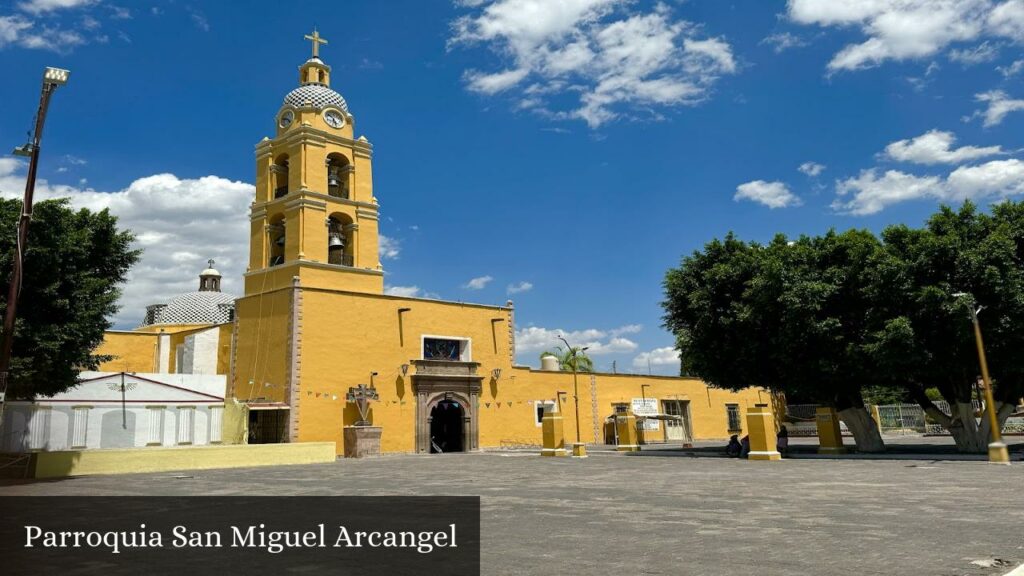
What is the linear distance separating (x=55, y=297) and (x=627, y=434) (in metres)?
22.4

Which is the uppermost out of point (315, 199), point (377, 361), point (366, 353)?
point (315, 199)

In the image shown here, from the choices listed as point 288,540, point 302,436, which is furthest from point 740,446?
point 288,540

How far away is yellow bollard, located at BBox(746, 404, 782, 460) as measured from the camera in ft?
71.9

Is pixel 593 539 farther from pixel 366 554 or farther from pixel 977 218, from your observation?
pixel 977 218

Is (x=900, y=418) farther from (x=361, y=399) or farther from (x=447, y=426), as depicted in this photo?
(x=361, y=399)

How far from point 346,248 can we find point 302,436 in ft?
30.8

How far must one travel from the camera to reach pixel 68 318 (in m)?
17.0

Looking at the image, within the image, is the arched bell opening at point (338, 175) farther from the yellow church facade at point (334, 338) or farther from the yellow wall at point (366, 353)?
the yellow wall at point (366, 353)

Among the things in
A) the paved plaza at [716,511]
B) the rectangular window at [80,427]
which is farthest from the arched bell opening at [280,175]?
the paved plaza at [716,511]

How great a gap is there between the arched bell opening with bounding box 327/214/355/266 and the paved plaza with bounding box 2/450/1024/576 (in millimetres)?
14434

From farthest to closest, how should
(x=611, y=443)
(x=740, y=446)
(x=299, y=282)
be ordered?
1. (x=611, y=443)
2. (x=299, y=282)
3. (x=740, y=446)

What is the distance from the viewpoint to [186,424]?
993 inches


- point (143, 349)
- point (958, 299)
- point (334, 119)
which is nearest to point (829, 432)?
point (958, 299)

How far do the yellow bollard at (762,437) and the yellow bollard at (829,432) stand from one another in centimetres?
393
